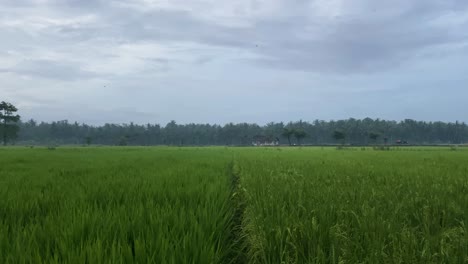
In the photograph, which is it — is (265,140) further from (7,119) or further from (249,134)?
(7,119)

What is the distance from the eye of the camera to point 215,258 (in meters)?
2.53

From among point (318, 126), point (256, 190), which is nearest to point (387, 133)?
point (318, 126)

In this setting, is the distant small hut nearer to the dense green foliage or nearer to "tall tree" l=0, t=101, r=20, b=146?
the dense green foliage

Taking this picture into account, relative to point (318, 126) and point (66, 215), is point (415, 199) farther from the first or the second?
point (318, 126)

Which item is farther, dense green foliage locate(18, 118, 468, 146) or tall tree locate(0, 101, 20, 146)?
dense green foliage locate(18, 118, 468, 146)

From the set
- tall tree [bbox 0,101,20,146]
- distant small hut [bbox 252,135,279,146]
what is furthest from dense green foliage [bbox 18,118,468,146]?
tall tree [bbox 0,101,20,146]

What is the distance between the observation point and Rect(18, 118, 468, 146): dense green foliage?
12912 centimetres

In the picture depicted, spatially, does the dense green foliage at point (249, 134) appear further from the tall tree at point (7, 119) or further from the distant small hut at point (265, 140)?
the tall tree at point (7, 119)

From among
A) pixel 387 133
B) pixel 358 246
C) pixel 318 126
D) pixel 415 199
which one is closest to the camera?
pixel 358 246

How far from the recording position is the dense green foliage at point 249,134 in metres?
129

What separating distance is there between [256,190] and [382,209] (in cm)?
212

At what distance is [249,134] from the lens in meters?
137

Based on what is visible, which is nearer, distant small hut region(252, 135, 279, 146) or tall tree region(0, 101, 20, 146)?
tall tree region(0, 101, 20, 146)

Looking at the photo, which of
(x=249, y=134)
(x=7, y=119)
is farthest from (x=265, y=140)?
(x=7, y=119)
